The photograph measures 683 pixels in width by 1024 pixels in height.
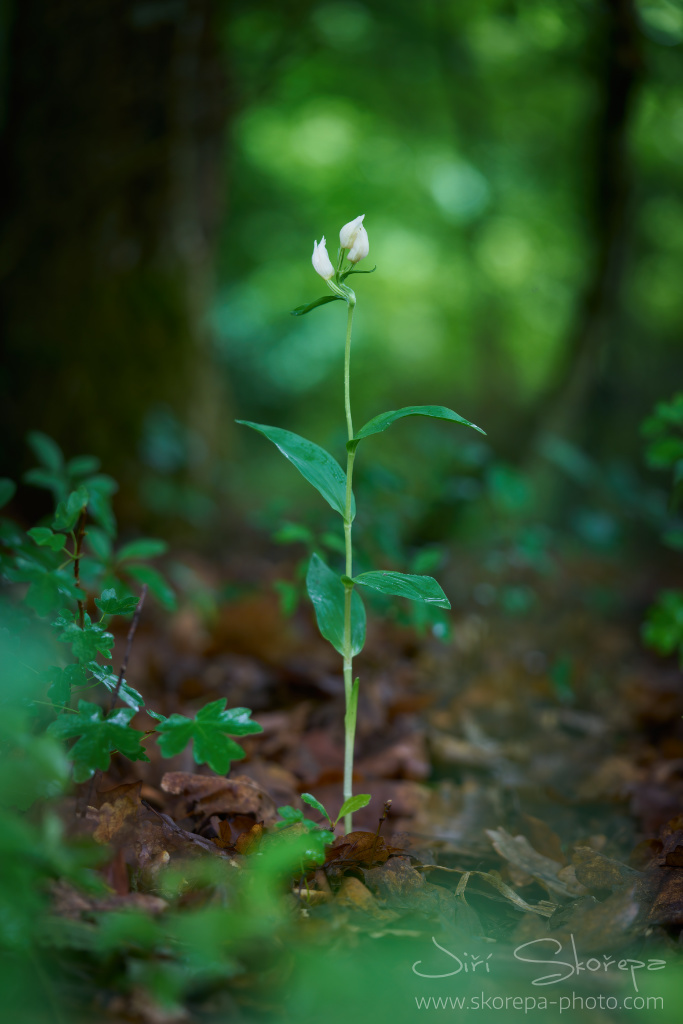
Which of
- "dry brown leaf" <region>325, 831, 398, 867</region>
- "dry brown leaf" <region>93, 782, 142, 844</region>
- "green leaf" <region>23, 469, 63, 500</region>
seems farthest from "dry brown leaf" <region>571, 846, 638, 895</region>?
"green leaf" <region>23, 469, 63, 500</region>

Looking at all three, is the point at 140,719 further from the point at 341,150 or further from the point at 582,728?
the point at 341,150

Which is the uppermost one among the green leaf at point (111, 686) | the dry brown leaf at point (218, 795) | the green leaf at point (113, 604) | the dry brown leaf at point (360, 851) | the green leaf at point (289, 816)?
the green leaf at point (113, 604)

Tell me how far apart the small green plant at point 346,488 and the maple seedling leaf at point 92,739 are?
0.34m

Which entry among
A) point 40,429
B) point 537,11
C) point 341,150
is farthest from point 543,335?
point 40,429

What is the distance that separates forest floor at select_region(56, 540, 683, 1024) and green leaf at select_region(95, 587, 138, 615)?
28 centimetres

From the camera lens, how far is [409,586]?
41.7 inches

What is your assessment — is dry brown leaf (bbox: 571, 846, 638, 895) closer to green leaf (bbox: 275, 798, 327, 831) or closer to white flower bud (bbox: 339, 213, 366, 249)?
green leaf (bbox: 275, 798, 327, 831)

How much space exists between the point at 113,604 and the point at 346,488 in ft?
1.34

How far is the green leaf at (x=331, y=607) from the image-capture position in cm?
115

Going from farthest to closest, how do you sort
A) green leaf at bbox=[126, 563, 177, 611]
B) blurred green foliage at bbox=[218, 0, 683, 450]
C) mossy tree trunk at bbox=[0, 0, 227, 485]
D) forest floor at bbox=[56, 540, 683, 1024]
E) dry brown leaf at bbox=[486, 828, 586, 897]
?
blurred green foliage at bbox=[218, 0, 683, 450], mossy tree trunk at bbox=[0, 0, 227, 485], green leaf at bbox=[126, 563, 177, 611], dry brown leaf at bbox=[486, 828, 586, 897], forest floor at bbox=[56, 540, 683, 1024]

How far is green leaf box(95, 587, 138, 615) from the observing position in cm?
105

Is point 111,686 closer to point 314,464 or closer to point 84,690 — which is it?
point 84,690

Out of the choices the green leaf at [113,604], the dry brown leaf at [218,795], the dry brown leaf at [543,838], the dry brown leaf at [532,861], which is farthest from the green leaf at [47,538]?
the dry brown leaf at [543,838]

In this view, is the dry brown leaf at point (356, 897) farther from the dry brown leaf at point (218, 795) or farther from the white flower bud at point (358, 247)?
the white flower bud at point (358, 247)
